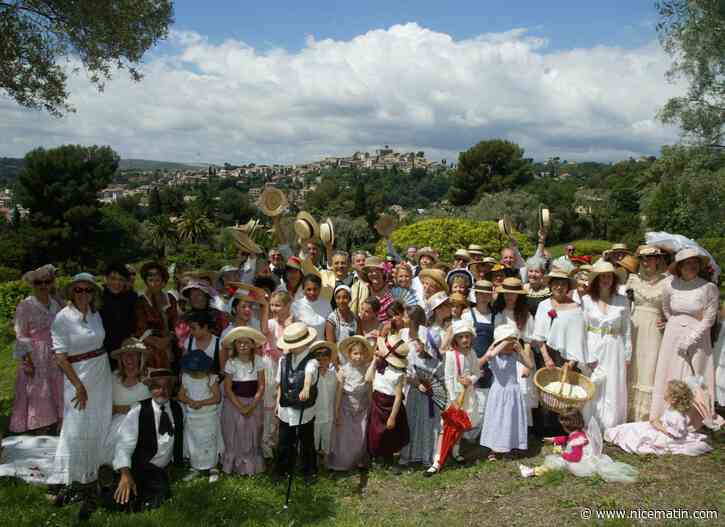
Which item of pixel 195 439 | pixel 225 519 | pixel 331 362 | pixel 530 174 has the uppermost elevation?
pixel 530 174

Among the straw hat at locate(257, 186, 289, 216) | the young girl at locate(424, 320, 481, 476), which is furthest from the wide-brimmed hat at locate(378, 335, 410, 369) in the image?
the straw hat at locate(257, 186, 289, 216)

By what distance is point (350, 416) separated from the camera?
5758mm

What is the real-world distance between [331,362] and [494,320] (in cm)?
193

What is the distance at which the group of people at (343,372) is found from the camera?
16.5 ft

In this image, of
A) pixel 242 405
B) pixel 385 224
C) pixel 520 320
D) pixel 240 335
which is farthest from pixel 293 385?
pixel 385 224

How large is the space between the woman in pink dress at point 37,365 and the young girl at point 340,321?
3.41m

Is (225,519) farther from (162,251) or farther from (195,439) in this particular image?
(162,251)

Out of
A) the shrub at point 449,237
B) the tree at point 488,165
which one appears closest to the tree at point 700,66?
the shrub at point 449,237

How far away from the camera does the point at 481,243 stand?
20.9 metres

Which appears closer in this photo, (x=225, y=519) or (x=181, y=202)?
(x=225, y=519)

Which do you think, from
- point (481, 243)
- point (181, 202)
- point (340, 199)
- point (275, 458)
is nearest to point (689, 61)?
point (481, 243)

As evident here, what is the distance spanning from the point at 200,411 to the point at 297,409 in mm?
1003

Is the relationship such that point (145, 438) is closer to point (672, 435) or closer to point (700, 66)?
point (672, 435)

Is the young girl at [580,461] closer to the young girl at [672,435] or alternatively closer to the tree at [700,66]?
the young girl at [672,435]
